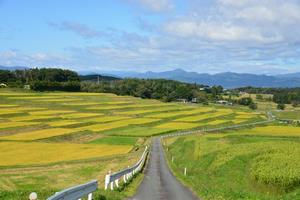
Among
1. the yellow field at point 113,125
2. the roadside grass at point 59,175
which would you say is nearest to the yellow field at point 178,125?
the yellow field at point 113,125

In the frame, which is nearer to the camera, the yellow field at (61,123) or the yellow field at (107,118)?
the yellow field at (61,123)

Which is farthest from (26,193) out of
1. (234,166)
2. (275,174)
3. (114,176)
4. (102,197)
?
(234,166)

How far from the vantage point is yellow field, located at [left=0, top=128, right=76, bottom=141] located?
69938 millimetres

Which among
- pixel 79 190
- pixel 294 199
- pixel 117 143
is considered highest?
pixel 79 190

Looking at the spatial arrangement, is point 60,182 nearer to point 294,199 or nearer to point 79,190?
point 294,199

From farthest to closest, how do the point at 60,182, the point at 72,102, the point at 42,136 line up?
the point at 72,102 < the point at 42,136 < the point at 60,182

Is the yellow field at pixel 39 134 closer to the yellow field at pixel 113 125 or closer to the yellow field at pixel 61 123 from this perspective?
the yellow field at pixel 113 125

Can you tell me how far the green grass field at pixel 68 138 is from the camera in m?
36.7

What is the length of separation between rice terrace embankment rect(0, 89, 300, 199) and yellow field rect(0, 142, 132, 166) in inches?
3.6

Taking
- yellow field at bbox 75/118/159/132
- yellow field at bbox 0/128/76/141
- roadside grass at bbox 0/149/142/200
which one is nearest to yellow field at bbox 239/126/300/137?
yellow field at bbox 75/118/159/132

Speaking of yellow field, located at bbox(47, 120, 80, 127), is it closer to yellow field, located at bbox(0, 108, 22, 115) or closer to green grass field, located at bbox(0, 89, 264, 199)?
green grass field, located at bbox(0, 89, 264, 199)

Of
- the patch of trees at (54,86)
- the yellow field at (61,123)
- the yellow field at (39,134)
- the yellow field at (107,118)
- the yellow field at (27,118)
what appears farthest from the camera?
the patch of trees at (54,86)

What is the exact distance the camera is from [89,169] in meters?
42.4

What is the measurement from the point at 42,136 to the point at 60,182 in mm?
38674
